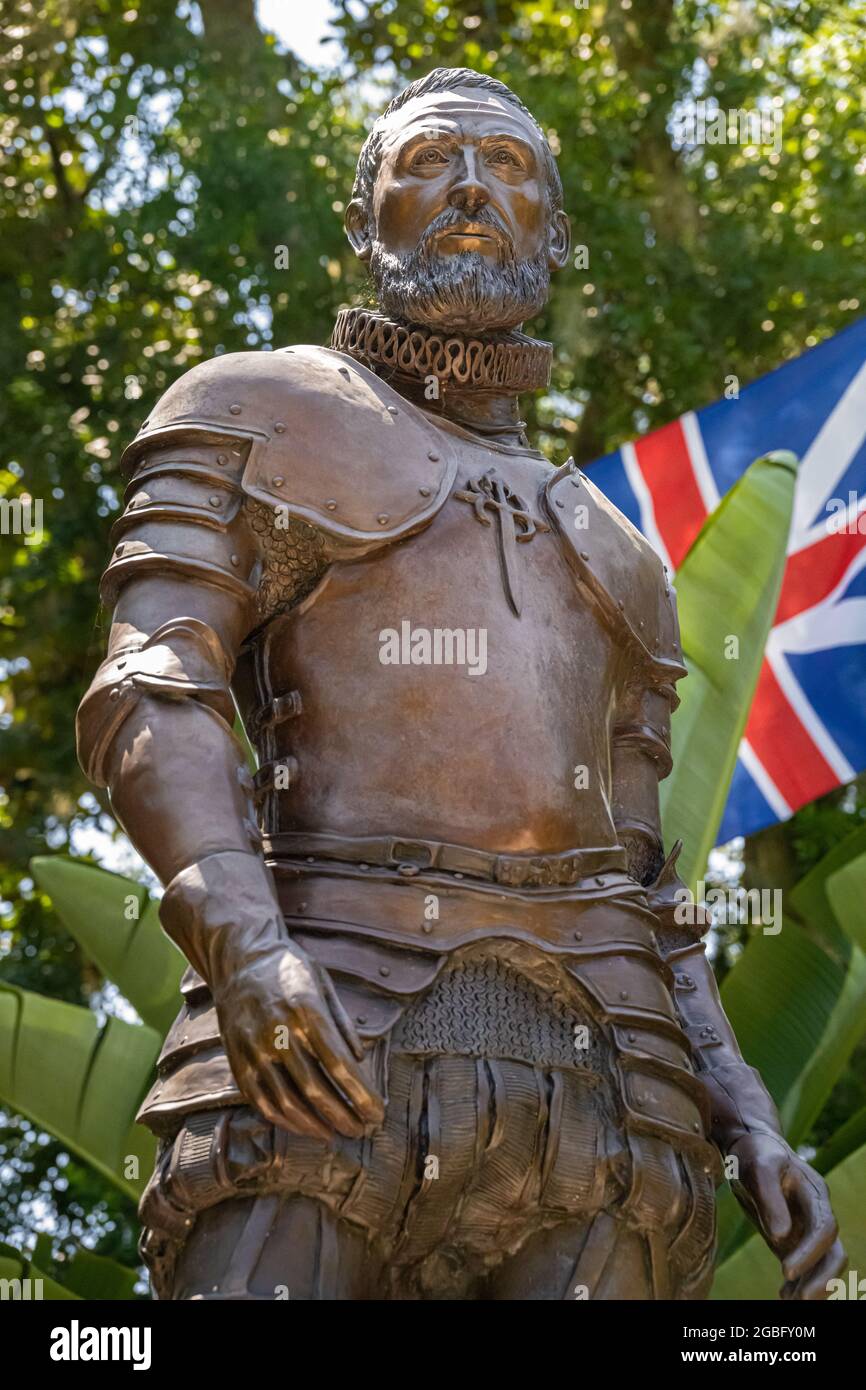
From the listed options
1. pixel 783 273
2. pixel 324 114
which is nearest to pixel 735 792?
pixel 783 273

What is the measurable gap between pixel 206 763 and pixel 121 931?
4.92 m

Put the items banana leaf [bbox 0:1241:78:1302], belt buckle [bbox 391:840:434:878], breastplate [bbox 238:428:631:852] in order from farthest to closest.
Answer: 1. banana leaf [bbox 0:1241:78:1302]
2. breastplate [bbox 238:428:631:852]
3. belt buckle [bbox 391:840:434:878]

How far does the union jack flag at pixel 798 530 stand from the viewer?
33.6 ft

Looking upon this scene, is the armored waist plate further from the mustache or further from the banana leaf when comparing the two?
the banana leaf

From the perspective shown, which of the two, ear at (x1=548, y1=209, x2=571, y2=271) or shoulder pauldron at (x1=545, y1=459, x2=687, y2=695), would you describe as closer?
shoulder pauldron at (x1=545, y1=459, x2=687, y2=695)

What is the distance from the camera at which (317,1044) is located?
3506 millimetres

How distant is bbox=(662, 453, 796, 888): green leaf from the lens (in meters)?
8.11

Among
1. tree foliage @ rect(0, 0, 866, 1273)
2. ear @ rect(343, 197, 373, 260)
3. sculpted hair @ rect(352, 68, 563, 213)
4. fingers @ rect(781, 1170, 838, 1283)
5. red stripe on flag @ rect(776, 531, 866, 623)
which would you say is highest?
tree foliage @ rect(0, 0, 866, 1273)

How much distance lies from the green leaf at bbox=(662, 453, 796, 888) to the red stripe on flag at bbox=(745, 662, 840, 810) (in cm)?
189

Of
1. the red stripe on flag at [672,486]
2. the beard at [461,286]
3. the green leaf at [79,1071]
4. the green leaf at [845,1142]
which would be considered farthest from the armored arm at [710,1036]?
the red stripe on flag at [672,486]

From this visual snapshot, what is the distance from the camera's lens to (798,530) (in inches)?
413

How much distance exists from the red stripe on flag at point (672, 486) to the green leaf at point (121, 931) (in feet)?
10.8

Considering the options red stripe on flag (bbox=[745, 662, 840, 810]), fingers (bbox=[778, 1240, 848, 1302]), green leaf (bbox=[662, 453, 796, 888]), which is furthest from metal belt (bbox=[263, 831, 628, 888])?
red stripe on flag (bbox=[745, 662, 840, 810])

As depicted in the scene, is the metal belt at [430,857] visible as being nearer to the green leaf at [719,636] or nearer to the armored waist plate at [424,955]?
the armored waist plate at [424,955]
